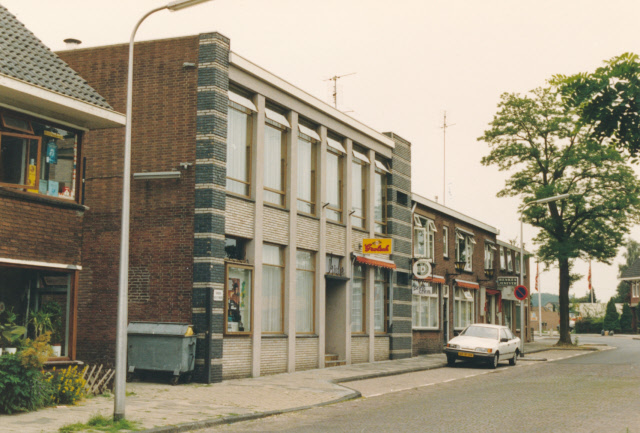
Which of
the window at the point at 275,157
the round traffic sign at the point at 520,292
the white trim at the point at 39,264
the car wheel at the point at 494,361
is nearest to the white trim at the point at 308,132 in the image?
the window at the point at 275,157

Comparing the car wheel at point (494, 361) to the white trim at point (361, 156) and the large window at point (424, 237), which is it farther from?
the white trim at point (361, 156)

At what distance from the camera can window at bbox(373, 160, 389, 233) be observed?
28.6 m

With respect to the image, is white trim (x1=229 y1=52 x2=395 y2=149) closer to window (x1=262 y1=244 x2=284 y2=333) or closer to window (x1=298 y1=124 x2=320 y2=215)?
window (x1=298 y1=124 x2=320 y2=215)

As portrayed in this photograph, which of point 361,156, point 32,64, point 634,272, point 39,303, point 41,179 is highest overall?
point 361,156

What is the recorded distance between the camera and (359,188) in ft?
90.0

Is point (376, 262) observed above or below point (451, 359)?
above

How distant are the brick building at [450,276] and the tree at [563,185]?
10.5ft

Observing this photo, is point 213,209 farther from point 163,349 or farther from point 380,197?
point 380,197

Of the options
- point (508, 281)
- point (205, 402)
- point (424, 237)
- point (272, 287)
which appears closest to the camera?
point (205, 402)

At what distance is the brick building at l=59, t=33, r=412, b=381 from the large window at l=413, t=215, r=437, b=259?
8.86 m

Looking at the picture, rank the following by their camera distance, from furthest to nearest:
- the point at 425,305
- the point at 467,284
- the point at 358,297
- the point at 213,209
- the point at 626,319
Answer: the point at 626,319
the point at 467,284
the point at 425,305
the point at 358,297
the point at 213,209

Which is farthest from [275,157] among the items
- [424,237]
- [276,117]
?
[424,237]

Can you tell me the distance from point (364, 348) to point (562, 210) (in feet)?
67.4

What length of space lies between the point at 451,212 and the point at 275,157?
1683cm
